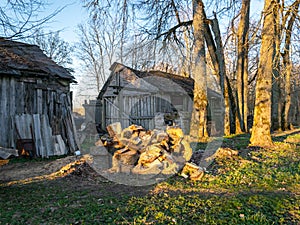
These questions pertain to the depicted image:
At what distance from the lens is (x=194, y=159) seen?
555cm

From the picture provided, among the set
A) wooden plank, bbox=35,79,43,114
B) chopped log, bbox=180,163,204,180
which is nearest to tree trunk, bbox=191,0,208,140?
chopped log, bbox=180,163,204,180

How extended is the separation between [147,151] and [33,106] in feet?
16.1

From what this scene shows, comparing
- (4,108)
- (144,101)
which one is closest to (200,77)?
(144,101)

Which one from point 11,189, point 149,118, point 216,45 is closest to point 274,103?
point 216,45

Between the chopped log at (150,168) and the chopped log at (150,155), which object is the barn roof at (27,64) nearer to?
the chopped log at (150,155)

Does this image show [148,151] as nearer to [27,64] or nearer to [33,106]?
[33,106]

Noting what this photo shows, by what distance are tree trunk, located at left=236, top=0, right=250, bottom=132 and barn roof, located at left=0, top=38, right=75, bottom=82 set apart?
8.66m

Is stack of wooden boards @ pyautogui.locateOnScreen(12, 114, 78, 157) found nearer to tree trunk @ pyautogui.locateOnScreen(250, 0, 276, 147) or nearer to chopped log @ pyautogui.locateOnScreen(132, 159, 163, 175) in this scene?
chopped log @ pyautogui.locateOnScreen(132, 159, 163, 175)

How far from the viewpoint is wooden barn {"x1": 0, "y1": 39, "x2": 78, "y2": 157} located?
740 cm

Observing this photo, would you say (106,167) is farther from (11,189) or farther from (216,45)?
(216,45)

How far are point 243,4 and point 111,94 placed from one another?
8977mm

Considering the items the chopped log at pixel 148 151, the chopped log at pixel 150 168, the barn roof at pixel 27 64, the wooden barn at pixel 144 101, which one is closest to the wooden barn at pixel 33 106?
the barn roof at pixel 27 64

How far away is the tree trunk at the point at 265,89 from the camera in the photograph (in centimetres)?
727

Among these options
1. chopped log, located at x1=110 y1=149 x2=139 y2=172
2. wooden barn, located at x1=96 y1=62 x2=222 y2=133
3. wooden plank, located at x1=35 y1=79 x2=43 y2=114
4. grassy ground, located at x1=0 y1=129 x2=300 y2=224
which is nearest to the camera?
grassy ground, located at x1=0 y1=129 x2=300 y2=224
